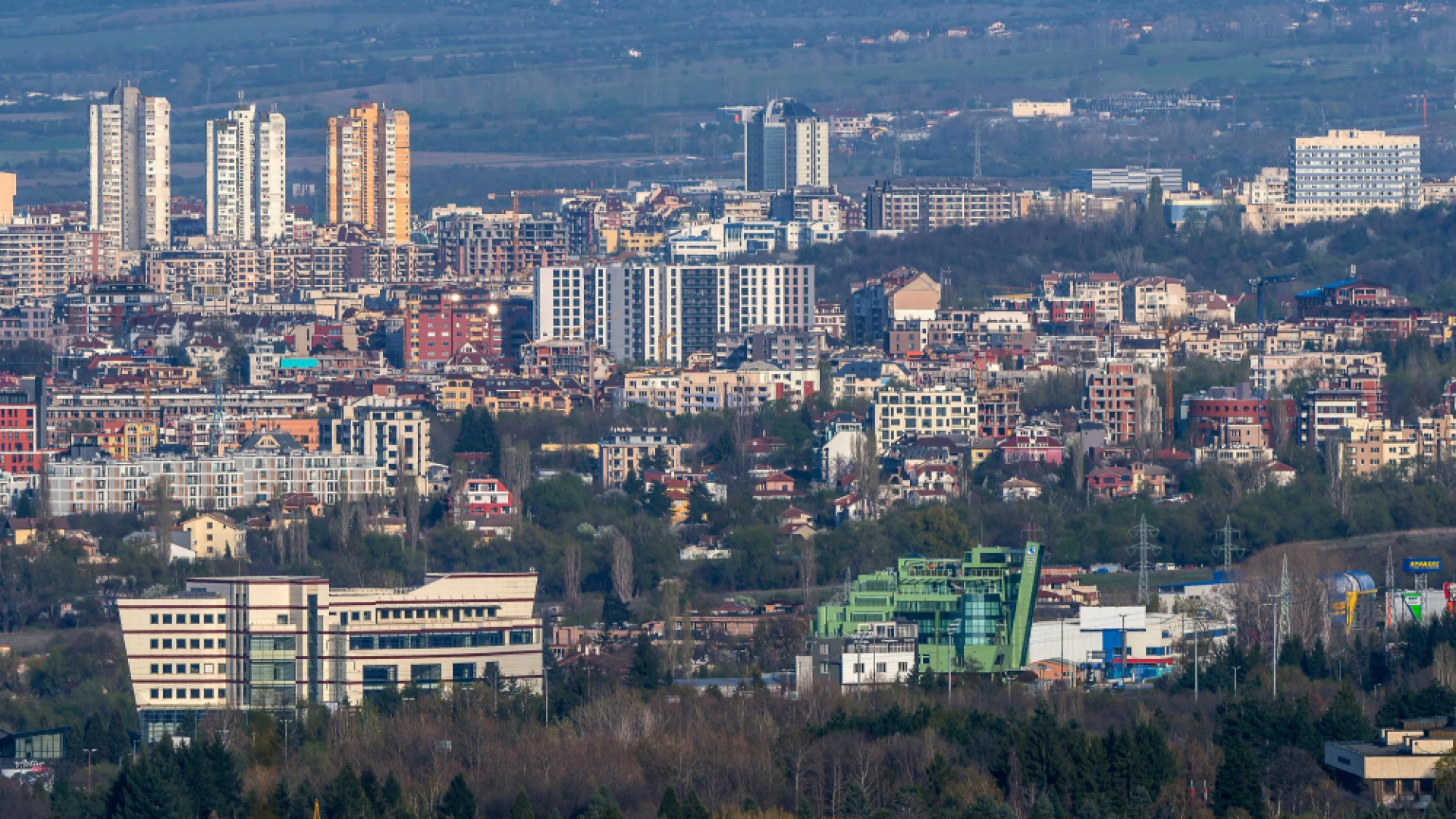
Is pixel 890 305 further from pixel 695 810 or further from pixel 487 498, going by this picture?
pixel 695 810

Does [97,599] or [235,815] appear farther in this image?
[97,599]

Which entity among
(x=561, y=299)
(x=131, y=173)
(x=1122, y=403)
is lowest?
(x=1122, y=403)

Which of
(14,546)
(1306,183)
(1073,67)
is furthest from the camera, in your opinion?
(1073,67)

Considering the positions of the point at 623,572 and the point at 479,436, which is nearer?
the point at 623,572

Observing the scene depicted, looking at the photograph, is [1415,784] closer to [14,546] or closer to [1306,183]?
[14,546]

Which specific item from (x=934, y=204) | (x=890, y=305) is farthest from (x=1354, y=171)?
(x=890, y=305)

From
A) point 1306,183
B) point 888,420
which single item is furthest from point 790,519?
point 1306,183

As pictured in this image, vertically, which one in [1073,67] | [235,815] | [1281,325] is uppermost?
[1073,67]

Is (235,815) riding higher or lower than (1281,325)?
lower
